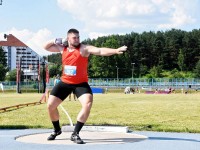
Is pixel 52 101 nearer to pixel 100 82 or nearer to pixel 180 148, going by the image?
pixel 180 148

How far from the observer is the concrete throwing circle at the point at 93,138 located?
8648 mm

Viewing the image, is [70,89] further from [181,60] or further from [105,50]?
[181,60]

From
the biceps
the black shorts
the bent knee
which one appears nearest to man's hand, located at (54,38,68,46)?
the biceps

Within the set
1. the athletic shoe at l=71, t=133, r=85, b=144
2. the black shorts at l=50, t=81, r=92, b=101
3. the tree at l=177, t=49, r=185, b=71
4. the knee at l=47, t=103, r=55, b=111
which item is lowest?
the athletic shoe at l=71, t=133, r=85, b=144

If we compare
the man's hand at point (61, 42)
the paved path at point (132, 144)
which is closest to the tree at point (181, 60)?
the paved path at point (132, 144)

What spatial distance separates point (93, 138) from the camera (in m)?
9.16

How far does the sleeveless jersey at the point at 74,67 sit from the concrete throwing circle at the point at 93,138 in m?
1.23

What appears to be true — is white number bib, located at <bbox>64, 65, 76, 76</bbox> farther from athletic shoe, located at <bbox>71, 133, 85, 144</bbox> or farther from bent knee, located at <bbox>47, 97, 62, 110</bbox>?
athletic shoe, located at <bbox>71, 133, 85, 144</bbox>

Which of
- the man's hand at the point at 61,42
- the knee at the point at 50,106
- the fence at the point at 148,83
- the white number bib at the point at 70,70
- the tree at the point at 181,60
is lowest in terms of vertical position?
the fence at the point at 148,83

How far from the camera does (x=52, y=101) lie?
8.84 meters

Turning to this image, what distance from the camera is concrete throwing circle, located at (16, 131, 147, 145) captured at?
28.4 feet

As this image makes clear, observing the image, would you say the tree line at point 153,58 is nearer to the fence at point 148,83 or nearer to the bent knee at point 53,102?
the fence at point 148,83

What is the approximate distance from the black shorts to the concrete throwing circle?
0.94 m

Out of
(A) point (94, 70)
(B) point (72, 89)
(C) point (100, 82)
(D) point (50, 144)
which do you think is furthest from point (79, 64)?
(A) point (94, 70)
